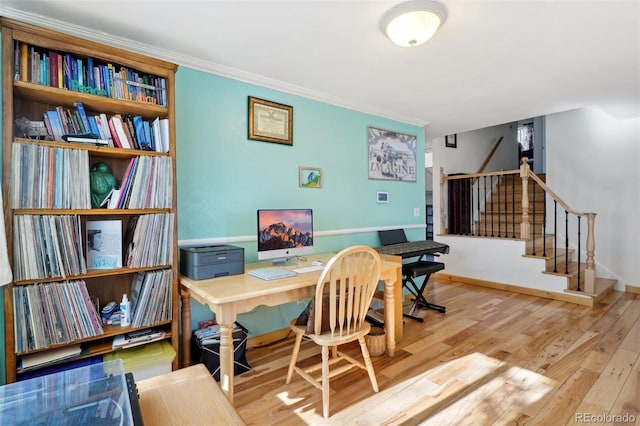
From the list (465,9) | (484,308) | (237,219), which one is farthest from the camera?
(484,308)

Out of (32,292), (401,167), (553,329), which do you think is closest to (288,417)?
(32,292)

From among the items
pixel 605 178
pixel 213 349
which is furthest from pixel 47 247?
pixel 605 178

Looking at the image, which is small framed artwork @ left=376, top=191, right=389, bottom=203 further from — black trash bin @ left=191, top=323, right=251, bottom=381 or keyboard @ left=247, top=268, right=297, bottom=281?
black trash bin @ left=191, top=323, right=251, bottom=381

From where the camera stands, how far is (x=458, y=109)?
3396 mm

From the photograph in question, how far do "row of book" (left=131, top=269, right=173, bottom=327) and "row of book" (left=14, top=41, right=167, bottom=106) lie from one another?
105cm

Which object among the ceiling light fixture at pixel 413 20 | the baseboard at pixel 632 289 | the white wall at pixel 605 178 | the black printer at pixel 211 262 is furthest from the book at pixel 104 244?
the baseboard at pixel 632 289

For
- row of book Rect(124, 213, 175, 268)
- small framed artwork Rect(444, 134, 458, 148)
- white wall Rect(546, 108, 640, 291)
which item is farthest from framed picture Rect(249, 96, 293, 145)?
white wall Rect(546, 108, 640, 291)

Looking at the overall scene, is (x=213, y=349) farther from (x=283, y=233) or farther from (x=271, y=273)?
(x=283, y=233)

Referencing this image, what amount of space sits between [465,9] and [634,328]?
3.14 metres

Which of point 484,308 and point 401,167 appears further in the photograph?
point 401,167

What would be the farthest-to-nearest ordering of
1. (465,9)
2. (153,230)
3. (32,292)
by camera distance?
(153,230)
(465,9)
(32,292)

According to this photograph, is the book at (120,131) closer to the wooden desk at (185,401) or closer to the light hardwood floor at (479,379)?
the wooden desk at (185,401)

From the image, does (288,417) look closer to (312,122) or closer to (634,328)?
(312,122)

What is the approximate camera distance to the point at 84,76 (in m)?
1.70
